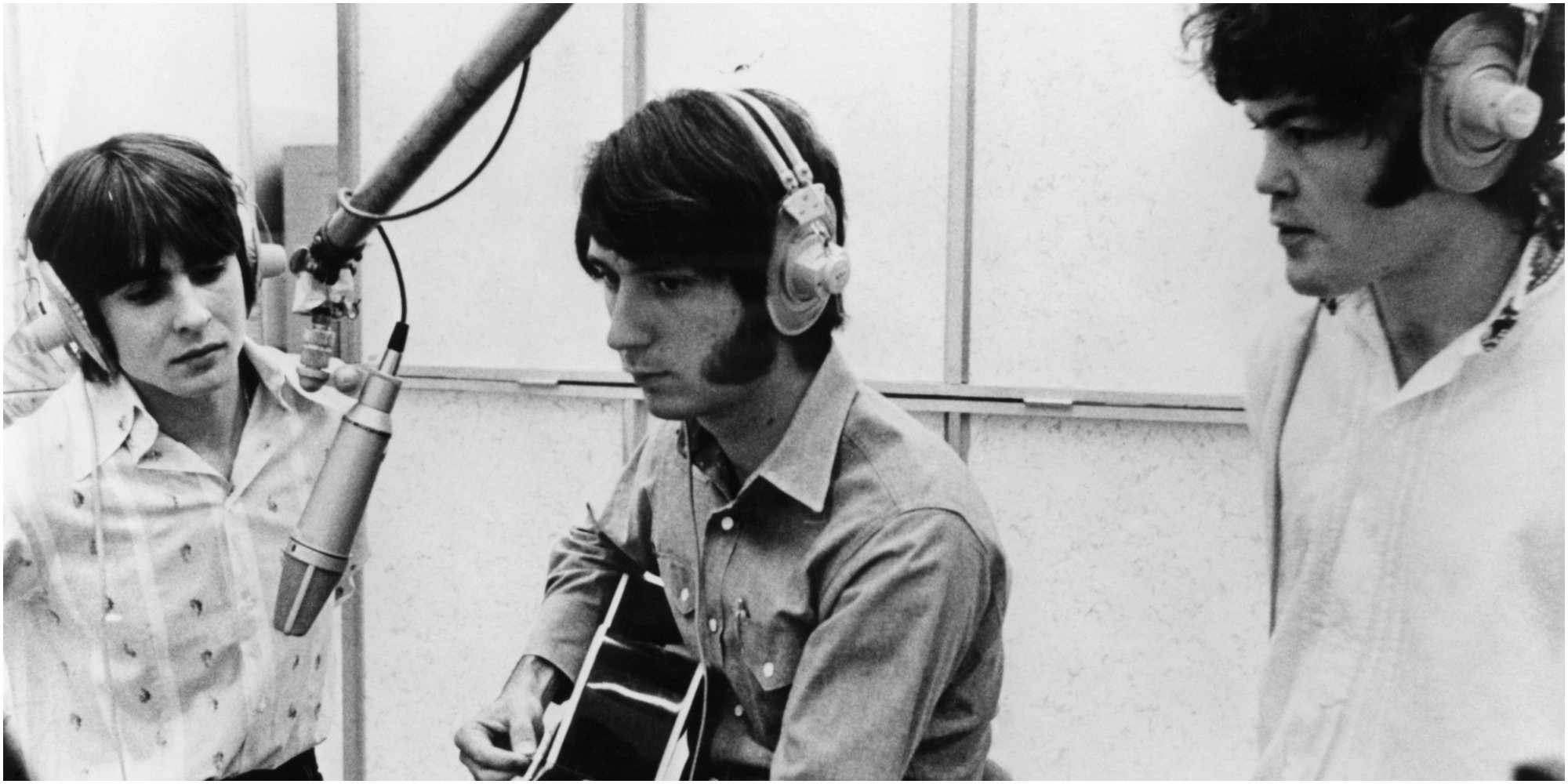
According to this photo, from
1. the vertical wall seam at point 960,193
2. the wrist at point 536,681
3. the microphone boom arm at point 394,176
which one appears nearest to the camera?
the microphone boom arm at point 394,176

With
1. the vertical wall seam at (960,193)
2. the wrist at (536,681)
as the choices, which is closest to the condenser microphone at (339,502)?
the wrist at (536,681)

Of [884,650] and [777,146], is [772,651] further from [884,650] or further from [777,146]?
[777,146]

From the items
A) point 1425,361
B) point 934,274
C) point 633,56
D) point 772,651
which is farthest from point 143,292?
point 1425,361

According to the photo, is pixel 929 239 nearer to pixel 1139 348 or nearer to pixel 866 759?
pixel 1139 348

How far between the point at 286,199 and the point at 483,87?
337 mm

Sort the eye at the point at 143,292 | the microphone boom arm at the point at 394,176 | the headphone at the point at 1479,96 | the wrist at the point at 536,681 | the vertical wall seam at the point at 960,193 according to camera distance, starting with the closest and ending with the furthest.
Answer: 1. the headphone at the point at 1479,96
2. the microphone boom arm at the point at 394,176
3. the eye at the point at 143,292
4. the vertical wall seam at the point at 960,193
5. the wrist at the point at 536,681

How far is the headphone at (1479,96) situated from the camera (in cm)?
61

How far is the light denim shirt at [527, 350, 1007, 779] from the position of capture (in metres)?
0.86

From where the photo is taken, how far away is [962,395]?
114 centimetres

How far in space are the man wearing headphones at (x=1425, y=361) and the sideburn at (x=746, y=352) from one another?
1.30 ft

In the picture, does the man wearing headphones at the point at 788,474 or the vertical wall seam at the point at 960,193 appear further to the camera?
the vertical wall seam at the point at 960,193

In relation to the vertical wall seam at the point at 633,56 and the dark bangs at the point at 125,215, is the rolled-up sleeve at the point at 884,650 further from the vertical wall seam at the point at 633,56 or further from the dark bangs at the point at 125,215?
the dark bangs at the point at 125,215

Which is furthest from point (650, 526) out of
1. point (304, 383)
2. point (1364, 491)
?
point (1364, 491)

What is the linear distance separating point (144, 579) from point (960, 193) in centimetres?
82
